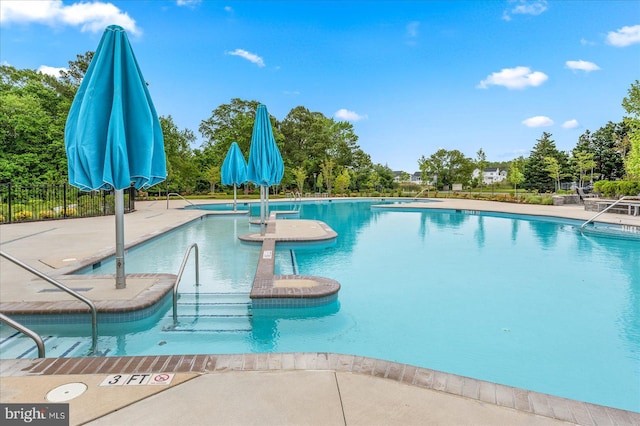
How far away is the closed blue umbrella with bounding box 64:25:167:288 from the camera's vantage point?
462 cm

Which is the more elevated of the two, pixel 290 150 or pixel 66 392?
pixel 290 150

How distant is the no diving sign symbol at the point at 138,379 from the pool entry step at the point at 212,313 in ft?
5.62

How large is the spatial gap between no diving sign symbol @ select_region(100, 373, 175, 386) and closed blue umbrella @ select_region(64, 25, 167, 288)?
2796 millimetres

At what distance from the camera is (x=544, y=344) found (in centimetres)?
438

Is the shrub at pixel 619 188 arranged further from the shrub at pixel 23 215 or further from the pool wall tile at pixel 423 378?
the shrub at pixel 23 215

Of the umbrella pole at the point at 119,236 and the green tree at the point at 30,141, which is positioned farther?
the green tree at the point at 30,141

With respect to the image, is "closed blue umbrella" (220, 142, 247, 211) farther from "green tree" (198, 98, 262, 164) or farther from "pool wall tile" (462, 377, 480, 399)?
"green tree" (198, 98, 262, 164)

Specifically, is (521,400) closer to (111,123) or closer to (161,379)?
(161,379)

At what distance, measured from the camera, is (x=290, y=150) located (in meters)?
43.9

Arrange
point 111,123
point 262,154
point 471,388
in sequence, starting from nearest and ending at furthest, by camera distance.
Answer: point 471,388, point 111,123, point 262,154

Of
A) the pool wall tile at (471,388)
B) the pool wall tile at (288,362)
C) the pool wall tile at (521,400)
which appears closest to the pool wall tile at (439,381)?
the pool wall tile at (471,388)

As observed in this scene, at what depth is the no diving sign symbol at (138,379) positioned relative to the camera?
8.50 ft

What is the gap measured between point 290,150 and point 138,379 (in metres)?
42.3

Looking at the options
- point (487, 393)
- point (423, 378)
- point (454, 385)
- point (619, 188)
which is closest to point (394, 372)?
point (423, 378)
